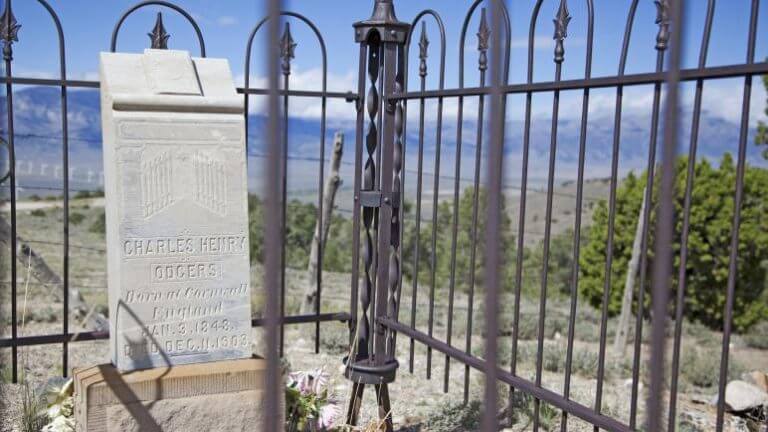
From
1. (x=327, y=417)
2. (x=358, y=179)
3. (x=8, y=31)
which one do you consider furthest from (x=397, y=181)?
(x=8, y=31)

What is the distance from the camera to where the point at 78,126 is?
72.9 meters

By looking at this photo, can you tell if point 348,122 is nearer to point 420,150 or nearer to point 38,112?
point 420,150

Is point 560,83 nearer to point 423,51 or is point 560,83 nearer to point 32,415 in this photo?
point 423,51

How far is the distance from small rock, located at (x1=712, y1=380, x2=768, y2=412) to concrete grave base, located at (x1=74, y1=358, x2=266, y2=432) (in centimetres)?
376

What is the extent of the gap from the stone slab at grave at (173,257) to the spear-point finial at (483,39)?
110 cm

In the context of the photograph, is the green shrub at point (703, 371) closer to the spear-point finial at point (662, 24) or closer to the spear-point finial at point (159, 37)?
the spear-point finial at point (662, 24)

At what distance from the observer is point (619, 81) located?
258cm

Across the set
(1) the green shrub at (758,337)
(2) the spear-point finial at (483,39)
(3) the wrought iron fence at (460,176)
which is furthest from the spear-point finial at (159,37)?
(1) the green shrub at (758,337)

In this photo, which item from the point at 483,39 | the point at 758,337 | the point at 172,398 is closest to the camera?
the point at 172,398

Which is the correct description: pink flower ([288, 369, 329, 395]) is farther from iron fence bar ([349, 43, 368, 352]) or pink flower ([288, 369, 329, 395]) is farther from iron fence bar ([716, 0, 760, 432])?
iron fence bar ([716, 0, 760, 432])

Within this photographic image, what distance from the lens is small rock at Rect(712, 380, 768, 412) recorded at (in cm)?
539

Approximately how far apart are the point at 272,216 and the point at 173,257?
257cm

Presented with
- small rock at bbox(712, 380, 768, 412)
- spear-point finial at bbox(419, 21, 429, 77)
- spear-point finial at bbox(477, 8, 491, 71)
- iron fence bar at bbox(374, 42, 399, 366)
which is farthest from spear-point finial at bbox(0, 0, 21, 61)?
small rock at bbox(712, 380, 768, 412)

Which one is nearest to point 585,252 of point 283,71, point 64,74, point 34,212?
point 283,71
